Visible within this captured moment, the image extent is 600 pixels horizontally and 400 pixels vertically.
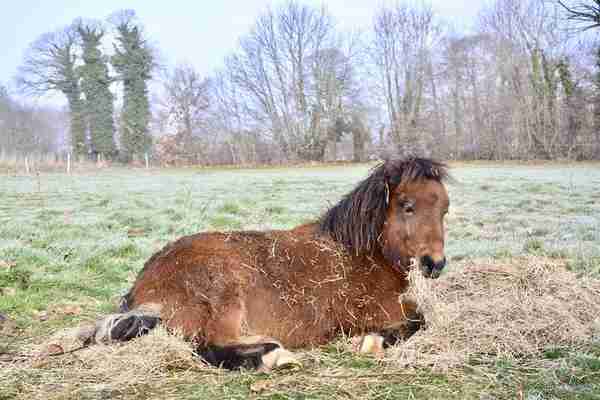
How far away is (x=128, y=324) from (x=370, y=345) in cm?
166

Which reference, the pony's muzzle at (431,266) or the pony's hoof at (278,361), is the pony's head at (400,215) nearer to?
the pony's muzzle at (431,266)

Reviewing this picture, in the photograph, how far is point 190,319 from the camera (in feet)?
11.3

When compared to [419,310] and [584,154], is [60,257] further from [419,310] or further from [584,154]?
[584,154]

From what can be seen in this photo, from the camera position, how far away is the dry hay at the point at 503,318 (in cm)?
345

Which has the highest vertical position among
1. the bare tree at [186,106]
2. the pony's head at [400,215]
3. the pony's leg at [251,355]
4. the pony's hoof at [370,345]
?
the bare tree at [186,106]

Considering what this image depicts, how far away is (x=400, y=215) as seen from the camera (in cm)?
393

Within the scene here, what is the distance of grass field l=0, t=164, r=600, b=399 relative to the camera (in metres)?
2.98

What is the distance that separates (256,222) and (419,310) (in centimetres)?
677

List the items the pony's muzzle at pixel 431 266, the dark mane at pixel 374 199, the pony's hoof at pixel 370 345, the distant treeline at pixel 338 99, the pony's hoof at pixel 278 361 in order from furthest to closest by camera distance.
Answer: the distant treeline at pixel 338 99, the dark mane at pixel 374 199, the pony's muzzle at pixel 431 266, the pony's hoof at pixel 370 345, the pony's hoof at pixel 278 361

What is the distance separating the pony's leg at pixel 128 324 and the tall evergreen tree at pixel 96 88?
49993 mm

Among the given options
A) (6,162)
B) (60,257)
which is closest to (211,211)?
(60,257)

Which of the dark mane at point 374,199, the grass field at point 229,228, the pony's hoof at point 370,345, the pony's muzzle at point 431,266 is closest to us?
the grass field at point 229,228

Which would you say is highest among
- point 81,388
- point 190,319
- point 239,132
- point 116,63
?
point 116,63

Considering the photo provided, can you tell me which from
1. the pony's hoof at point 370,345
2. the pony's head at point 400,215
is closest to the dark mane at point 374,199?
the pony's head at point 400,215
